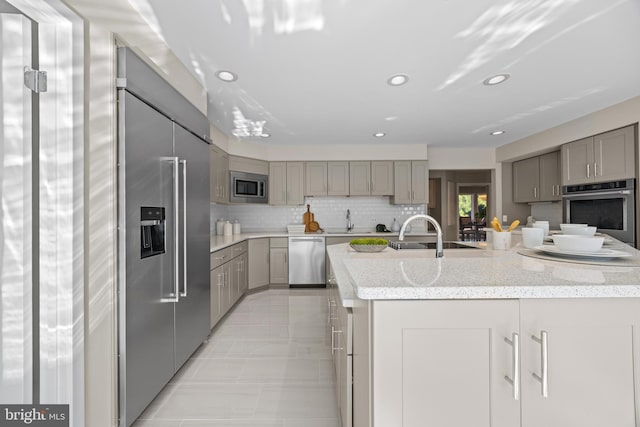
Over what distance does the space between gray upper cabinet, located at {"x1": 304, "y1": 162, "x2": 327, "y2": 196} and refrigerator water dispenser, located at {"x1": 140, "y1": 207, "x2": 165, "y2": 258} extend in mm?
3300

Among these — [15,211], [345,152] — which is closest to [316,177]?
[345,152]

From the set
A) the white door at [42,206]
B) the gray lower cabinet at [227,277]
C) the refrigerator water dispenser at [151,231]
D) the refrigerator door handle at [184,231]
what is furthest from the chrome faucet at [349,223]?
the white door at [42,206]

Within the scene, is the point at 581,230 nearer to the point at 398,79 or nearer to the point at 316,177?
the point at 398,79

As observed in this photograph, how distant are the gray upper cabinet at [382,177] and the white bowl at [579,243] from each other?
Result: 3594mm

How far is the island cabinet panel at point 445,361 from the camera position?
90cm

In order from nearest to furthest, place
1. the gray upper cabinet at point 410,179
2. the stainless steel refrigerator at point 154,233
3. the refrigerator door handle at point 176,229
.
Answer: the stainless steel refrigerator at point 154,233 → the refrigerator door handle at point 176,229 → the gray upper cabinet at point 410,179

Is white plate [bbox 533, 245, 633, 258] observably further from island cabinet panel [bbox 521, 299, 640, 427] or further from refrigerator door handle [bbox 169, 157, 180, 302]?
refrigerator door handle [bbox 169, 157, 180, 302]

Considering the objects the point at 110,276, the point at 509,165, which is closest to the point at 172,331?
the point at 110,276

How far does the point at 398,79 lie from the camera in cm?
255

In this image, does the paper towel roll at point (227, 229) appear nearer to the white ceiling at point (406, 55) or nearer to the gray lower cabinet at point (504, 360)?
the white ceiling at point (406, 55)

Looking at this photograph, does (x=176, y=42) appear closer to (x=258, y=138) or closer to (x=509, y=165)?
(x=258, y=138)

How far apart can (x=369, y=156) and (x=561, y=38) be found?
10.2 feet

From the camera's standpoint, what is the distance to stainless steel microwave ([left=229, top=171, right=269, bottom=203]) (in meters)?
4.38

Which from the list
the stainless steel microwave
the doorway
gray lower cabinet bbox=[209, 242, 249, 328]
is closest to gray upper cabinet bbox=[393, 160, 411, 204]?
the stainless steel microwave
